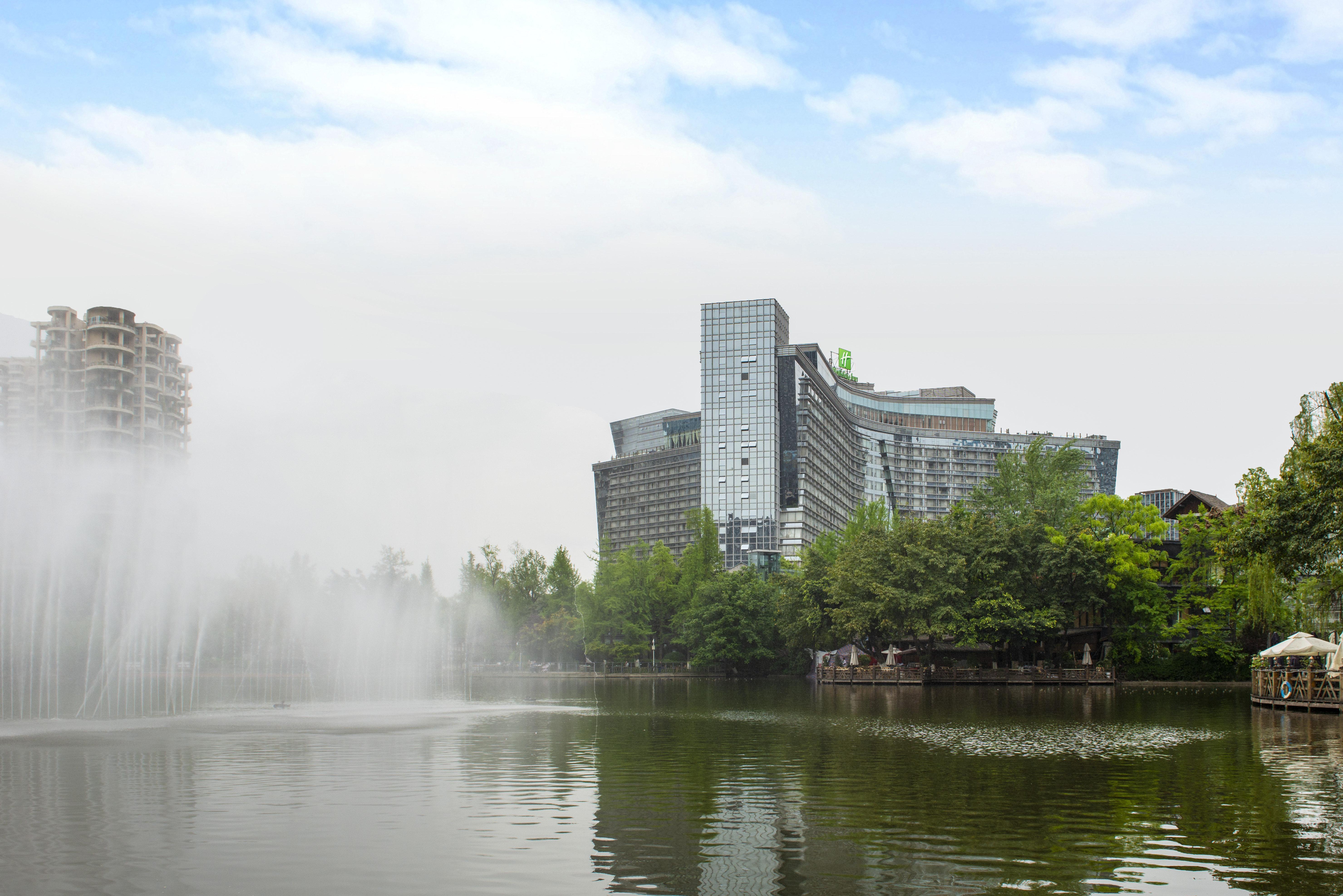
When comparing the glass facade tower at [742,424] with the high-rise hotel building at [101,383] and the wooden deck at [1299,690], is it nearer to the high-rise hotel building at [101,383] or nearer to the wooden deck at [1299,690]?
the high-rise hotel building at [101,383]

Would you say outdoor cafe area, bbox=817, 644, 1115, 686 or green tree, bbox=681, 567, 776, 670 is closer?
outdoor cafe area, bbox=817, 644, 1115, 686

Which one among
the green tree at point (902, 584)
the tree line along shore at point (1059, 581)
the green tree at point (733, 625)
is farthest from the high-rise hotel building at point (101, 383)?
the green tree at point (902, 584)

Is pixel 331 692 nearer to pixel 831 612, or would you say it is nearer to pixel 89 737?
pixel 89 737

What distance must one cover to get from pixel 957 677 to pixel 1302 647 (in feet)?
125

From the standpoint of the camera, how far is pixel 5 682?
53.8 meters

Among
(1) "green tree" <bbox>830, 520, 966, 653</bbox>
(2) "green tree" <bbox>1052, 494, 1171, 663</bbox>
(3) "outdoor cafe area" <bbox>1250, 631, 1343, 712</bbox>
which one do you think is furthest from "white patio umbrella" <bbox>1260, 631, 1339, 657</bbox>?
(2) "green tree" <bbox>1052, 494, 1171, 663</bbox>

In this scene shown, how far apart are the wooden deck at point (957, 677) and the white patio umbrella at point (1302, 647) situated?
31.2 metres

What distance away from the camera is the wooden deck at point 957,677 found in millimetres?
84188

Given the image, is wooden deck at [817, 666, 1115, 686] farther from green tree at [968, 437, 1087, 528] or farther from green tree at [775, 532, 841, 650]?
green tree at [968, 437, 1087, 528]

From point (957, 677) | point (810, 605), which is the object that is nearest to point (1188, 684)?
point (957, 677)

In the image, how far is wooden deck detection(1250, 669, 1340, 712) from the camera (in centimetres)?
4741

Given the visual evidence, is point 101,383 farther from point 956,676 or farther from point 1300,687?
point 1300,687

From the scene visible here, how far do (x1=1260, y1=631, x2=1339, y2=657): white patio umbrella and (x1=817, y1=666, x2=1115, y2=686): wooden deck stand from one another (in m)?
31.2

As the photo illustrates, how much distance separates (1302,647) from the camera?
51.7m
